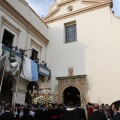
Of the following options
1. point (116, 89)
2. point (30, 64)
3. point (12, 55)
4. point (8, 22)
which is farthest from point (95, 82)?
point (8, 22)

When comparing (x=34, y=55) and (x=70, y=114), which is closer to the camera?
(x=70, y=114)

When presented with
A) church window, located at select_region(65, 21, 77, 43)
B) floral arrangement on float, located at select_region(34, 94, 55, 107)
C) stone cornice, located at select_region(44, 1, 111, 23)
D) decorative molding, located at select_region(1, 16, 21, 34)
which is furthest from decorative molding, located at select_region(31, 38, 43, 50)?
floral arrangement on float, located at select_region(34, 94, 55, 107)

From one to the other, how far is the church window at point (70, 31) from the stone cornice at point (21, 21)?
6.90 ft

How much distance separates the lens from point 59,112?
912 centimetres

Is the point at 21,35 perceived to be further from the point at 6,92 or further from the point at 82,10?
the point at 82,10

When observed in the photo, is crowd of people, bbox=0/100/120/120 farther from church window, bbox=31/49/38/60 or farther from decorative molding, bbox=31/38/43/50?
decorative molding, bbox=31/38/43/50

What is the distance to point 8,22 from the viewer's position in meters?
11.3

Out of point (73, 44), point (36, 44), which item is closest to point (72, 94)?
point (73, 44)

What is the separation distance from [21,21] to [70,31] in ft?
16.9

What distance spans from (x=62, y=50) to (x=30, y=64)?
4614 mm

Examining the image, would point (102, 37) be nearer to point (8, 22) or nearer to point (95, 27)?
point (95, 27)

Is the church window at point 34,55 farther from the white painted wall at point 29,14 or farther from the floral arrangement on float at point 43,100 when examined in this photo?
the floral arrangement on float at point 43,100

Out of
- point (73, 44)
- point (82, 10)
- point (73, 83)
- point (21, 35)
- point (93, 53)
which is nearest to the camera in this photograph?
point (21, 35)

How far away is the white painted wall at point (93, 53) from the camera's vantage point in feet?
39.2
